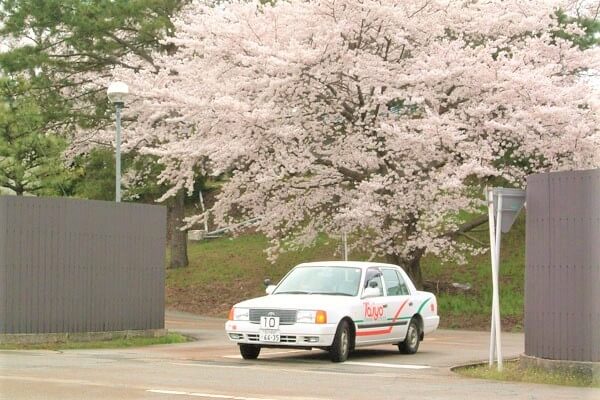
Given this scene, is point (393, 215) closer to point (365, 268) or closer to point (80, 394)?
point (365, 268)

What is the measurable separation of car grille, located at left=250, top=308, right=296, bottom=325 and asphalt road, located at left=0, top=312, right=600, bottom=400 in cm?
→ 63

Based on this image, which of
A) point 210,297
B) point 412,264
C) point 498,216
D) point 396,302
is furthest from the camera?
point 210,297

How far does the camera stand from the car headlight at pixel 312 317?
17156 millimetres

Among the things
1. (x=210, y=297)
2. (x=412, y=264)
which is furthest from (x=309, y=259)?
(x=412, y=264)

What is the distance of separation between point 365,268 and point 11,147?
2193 cm

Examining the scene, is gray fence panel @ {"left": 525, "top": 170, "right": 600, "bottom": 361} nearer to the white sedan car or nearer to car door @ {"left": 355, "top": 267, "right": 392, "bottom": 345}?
the white sedan car

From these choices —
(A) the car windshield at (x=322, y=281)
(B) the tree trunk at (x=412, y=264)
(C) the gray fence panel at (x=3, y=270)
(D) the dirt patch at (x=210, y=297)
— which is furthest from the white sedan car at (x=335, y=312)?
(D) the dirt patch at (x=210, y=297)

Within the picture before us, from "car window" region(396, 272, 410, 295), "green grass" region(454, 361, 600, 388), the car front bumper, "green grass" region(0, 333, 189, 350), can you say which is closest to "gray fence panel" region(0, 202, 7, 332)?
"green grass" region(0, 333, 189, 350)

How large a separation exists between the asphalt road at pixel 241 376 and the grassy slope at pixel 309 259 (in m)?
10.7

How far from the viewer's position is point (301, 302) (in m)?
17.5

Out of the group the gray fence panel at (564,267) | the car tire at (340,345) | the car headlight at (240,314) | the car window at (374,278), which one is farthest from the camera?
the car window at (374,278)

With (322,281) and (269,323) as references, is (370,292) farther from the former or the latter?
(269,323)

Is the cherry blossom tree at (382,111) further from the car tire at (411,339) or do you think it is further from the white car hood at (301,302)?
the white car hood at (301,302)

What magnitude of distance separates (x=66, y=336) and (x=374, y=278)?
5.65m
